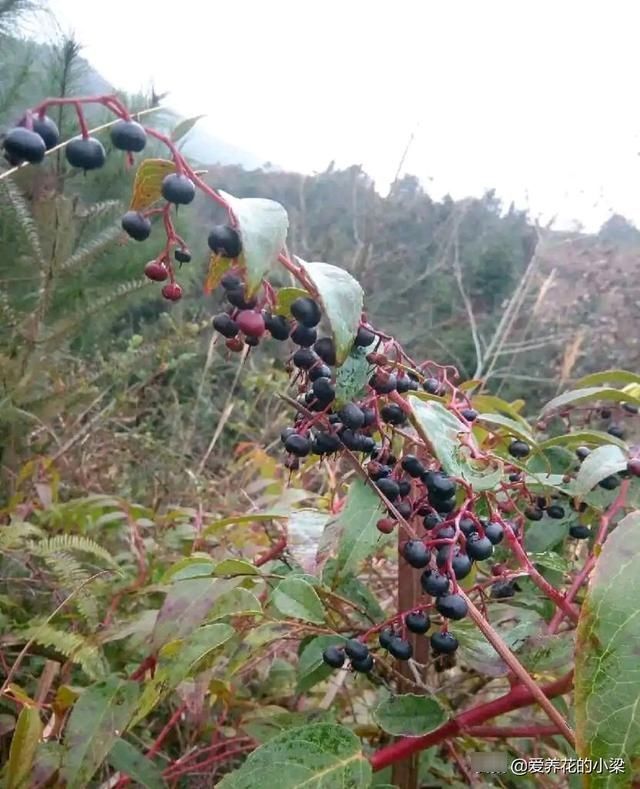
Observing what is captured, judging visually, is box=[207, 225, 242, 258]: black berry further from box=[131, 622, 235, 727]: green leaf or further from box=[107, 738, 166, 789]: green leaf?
box=[107, 738, 166, 789]: green leaf

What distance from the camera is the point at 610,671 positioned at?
36 centimetres

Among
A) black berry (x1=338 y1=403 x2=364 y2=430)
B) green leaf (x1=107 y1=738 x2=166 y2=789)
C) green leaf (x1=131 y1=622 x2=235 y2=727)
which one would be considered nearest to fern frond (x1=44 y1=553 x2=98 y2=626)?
green leaf (x1=107 y1=738 x2=166 y2=789)

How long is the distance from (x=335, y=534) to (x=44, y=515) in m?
0.83

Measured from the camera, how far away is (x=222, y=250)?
427 mm

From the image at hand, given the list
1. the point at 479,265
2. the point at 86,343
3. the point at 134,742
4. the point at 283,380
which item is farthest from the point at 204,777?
the point at 479,265

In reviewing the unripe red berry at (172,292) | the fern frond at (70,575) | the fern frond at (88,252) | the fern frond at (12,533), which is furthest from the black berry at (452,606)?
the fern frond at (88,252)

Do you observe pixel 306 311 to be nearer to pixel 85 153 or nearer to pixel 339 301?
pixel 339 301

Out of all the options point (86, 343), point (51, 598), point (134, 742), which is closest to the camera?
point (134, 742)

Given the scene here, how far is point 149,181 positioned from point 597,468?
17.3 inches

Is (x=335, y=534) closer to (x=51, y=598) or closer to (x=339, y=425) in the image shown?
(x=339, y=425)

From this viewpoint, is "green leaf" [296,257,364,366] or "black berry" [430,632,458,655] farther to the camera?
"black berry" [430,632,458,655]

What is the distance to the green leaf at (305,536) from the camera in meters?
0.64

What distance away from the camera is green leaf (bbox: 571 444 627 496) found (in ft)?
1.94

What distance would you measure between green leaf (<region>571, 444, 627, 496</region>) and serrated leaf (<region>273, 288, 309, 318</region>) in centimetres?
30
